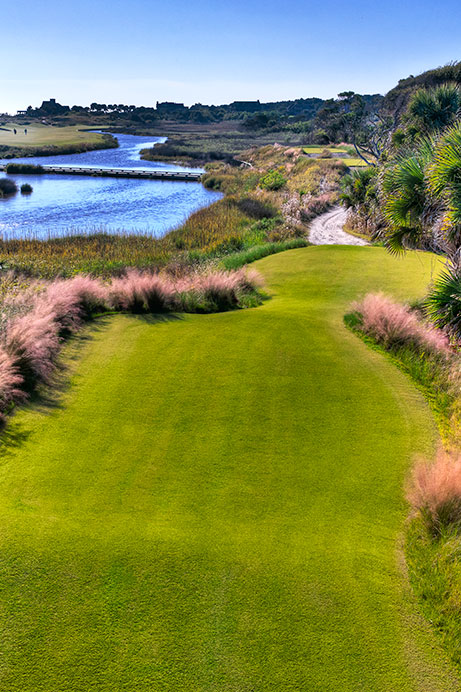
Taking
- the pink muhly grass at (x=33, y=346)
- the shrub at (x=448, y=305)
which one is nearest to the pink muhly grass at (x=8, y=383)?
the pink muhly grass at (x=33, y=346)

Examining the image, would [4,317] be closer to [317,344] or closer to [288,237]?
[317,344]

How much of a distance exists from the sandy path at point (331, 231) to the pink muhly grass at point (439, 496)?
18.7 meters

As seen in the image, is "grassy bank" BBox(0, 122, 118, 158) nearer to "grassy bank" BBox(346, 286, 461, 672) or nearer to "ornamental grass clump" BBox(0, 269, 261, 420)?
"ornamental grass clump" BBox(0, 269, 261, 420)

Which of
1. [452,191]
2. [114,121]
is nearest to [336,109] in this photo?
[452,191]

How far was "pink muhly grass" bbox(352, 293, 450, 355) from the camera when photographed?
8508mm

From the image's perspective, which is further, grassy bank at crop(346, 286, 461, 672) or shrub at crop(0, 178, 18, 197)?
shrub at crop(0, 178, 18, 197)

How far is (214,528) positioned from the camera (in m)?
4.46

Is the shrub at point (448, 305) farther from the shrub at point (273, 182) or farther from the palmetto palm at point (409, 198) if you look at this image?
the shrub at point (273, 182)

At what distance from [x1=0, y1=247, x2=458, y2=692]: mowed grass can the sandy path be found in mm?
16263

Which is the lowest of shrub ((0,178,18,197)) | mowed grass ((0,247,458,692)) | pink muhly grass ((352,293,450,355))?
mowed grass ((0,247,458,692))

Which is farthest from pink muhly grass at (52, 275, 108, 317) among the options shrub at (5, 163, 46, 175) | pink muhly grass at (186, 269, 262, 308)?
shrub at (5, 163, 46, 175)

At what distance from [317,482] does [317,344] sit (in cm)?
392

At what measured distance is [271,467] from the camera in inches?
209

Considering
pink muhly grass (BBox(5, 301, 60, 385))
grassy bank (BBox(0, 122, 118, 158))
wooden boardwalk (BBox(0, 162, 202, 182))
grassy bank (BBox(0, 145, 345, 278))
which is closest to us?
pink muhly grass (BBox(5, 301, 60, 385))
